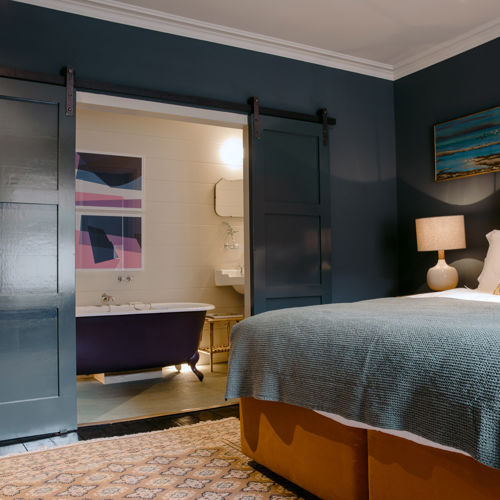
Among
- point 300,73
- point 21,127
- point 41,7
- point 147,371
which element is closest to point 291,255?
point 300,73

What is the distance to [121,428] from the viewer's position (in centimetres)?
334

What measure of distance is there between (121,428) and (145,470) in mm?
850

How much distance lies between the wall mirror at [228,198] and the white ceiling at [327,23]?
179 centimetres

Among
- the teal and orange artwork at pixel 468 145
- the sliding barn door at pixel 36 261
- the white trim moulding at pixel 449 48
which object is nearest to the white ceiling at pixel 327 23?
the white trim moulding at pixel 449 48

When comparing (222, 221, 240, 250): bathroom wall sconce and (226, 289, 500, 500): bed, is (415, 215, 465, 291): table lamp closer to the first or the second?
(226, 289, 500, 500): bed

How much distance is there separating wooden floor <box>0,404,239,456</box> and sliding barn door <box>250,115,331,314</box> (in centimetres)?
89

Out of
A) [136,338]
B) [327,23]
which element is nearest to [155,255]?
[136,338]

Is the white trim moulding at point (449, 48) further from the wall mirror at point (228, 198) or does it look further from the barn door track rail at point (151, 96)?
the wall mirror at point (228, 198)

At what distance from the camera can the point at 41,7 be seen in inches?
136

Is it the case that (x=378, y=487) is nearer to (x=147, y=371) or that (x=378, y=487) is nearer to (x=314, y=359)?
(x=314, y=359)

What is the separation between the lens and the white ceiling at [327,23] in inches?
144

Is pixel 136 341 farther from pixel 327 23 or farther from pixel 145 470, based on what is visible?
pixel 327 23

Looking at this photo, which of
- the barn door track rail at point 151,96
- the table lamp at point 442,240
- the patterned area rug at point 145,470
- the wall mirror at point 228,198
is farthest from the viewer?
the wall mirror at point 228,198

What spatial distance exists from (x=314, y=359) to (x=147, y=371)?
3264 mm
